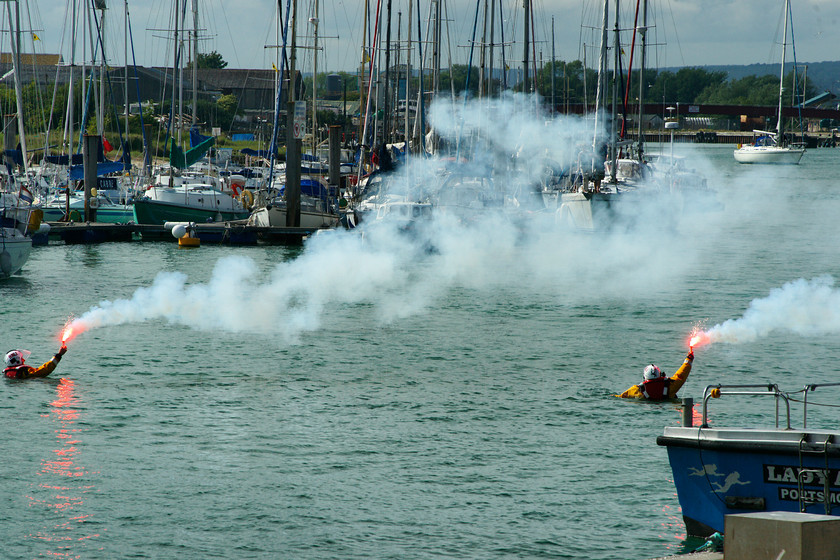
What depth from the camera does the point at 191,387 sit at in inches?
1144

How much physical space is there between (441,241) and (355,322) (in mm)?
22152

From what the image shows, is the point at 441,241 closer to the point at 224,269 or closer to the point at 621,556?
the point at 224,269

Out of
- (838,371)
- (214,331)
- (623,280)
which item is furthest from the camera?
(623,280)

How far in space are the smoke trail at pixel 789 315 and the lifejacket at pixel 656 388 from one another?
8983 mm

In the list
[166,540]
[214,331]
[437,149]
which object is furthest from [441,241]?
[166,540]

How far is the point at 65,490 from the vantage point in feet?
66.7

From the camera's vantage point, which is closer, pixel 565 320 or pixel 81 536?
pixel 81 536

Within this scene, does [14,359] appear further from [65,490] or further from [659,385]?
[659,385]

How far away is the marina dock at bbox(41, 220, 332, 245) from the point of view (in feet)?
210

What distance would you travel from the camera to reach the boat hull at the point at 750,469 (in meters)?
15.2

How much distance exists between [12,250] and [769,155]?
14263cm

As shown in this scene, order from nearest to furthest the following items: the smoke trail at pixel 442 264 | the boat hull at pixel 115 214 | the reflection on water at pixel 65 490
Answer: the reflection on water at pixel 65 490, the smoke trail at pixel 442 264, the boat hull at pixel 115 214

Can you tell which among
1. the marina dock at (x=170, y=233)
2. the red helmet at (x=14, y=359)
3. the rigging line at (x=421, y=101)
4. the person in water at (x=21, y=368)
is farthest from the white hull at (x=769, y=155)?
the red helmet at (x=14, y=359)

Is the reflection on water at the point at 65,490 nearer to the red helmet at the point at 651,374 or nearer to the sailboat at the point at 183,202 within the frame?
the red helmet at the point at 651,374
